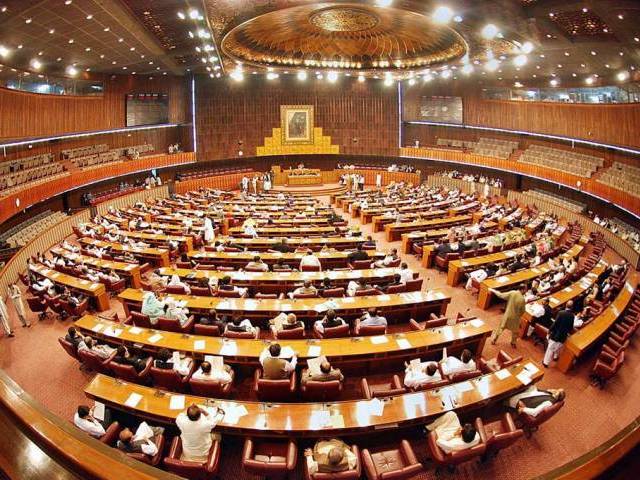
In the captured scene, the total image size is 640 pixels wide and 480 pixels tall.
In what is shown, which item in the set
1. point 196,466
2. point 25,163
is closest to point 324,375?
point 196,466

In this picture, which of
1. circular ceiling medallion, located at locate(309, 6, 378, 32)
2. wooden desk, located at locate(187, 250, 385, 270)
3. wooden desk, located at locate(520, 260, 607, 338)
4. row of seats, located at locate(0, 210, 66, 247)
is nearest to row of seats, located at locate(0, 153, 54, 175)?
row of seats, located at locate(0, 210, 66, 247)

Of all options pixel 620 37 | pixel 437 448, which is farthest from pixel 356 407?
pixel 620 37

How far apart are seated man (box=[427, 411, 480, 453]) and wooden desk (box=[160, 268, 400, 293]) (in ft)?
18.8

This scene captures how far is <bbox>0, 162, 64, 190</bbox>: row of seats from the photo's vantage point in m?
16.3

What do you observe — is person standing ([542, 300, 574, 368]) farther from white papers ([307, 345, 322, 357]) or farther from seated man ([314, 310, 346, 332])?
white papers ([307, 345, 322, 357])

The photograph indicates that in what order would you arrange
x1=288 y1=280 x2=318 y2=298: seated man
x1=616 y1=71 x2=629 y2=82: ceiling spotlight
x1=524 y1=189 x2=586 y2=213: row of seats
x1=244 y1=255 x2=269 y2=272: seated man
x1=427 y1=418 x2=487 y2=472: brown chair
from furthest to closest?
x1=524 y1=189 x2=586 y2=213: row of seats → x1=616 y1=71 x2=629 y2=82: ceiling spotlight → x1=244 y1=255 x2=269 y2=272: seated man → x1=288 y1=280 x2=318 y2=298: seated man → x1=427 y1=418 x2=487 y2=472: brown chair

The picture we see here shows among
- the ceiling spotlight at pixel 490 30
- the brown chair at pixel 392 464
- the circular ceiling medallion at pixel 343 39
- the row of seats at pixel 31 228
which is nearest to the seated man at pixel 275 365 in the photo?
the brown chair at pixel 392 464

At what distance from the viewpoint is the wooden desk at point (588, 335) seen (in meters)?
7.90

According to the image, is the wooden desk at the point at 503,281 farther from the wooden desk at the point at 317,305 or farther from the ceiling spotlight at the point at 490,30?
the ceiling spotlight at the point at 490,30

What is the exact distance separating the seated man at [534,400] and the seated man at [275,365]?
3.50m

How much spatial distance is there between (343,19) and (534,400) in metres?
17.8

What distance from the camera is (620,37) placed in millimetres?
11430

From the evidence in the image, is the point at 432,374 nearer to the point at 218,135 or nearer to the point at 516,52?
the point at 516,52

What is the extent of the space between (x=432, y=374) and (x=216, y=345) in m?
3.82
